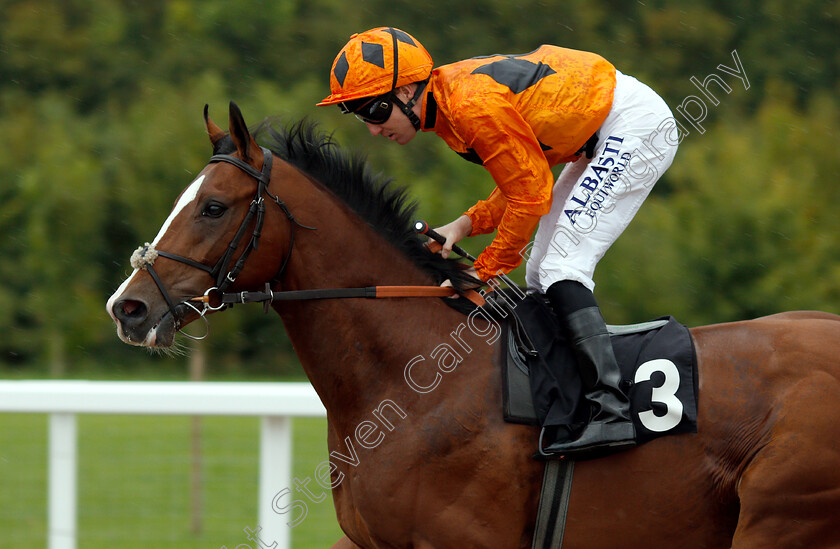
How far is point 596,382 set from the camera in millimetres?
2926

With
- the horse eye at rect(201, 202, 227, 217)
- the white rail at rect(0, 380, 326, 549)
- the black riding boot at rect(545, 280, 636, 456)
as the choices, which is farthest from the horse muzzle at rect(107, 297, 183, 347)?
Answer: the white rail at rect(0, 380, 326, 549)

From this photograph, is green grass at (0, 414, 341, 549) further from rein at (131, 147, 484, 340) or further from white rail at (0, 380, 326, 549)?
rein at (131, 147, 484, 340)

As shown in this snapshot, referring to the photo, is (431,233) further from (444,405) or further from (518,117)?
(444,405)

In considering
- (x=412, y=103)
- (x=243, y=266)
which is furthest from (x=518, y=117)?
(x=243, y=266)

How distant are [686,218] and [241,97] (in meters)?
11.4

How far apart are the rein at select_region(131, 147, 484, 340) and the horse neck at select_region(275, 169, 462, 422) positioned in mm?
29

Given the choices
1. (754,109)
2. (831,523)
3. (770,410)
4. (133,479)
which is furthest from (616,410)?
(754,109)

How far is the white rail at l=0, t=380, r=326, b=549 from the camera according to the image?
13.8 ft

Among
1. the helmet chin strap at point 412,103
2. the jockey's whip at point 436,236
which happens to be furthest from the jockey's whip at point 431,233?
the helmet chin strap at point 412,103

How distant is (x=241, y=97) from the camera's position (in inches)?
890

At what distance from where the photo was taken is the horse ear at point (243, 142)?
292cm

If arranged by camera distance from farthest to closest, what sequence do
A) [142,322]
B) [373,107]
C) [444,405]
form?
[373,107]
[444,405]
[142,322]

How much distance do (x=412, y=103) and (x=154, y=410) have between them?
202cm

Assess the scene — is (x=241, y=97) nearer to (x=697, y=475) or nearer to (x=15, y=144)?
(x=15, y=144)
